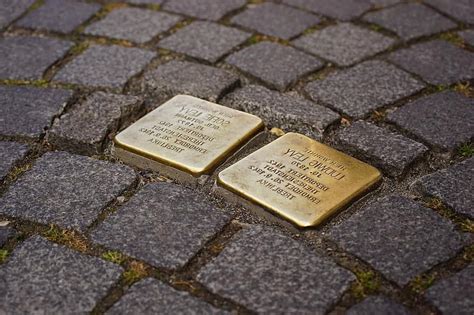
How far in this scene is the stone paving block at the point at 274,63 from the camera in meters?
2.52

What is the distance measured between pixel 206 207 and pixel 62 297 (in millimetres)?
495

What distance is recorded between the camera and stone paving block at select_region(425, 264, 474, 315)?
1544 millimetres

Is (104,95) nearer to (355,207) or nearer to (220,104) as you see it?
(220,104)

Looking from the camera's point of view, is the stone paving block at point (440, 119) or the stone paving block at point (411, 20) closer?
the stone paving block at point (440, 119)

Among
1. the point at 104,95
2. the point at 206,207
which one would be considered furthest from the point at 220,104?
the point at 206,207

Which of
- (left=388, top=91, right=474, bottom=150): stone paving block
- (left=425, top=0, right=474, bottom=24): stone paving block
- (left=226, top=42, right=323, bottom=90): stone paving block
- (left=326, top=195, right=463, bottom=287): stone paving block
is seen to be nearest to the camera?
(left=326, top=195, right=463, bottom=287): stone paving block

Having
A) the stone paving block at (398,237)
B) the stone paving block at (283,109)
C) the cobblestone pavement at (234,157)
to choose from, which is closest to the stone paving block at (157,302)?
the cobblestone pavement at (234,157)

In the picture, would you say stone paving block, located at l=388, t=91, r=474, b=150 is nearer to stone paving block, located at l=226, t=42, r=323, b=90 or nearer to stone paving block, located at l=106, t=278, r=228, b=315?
stone paving block, located at l=226, t=42, r=323, b=90

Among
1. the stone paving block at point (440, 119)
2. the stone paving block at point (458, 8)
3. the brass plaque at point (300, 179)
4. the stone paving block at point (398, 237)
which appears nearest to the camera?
the stone paving block at point (398, 237)

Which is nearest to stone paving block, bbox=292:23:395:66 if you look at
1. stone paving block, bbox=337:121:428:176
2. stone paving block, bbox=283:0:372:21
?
stone paving block, bbox=283:0:372:21

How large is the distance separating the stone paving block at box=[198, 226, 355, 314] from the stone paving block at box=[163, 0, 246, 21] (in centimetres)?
155

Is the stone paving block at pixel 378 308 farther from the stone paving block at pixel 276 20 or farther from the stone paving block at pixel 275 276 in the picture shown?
the stone paving block at pixel 276 20

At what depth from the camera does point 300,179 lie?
1.93 meters

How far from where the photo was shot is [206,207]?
6.17 ft
